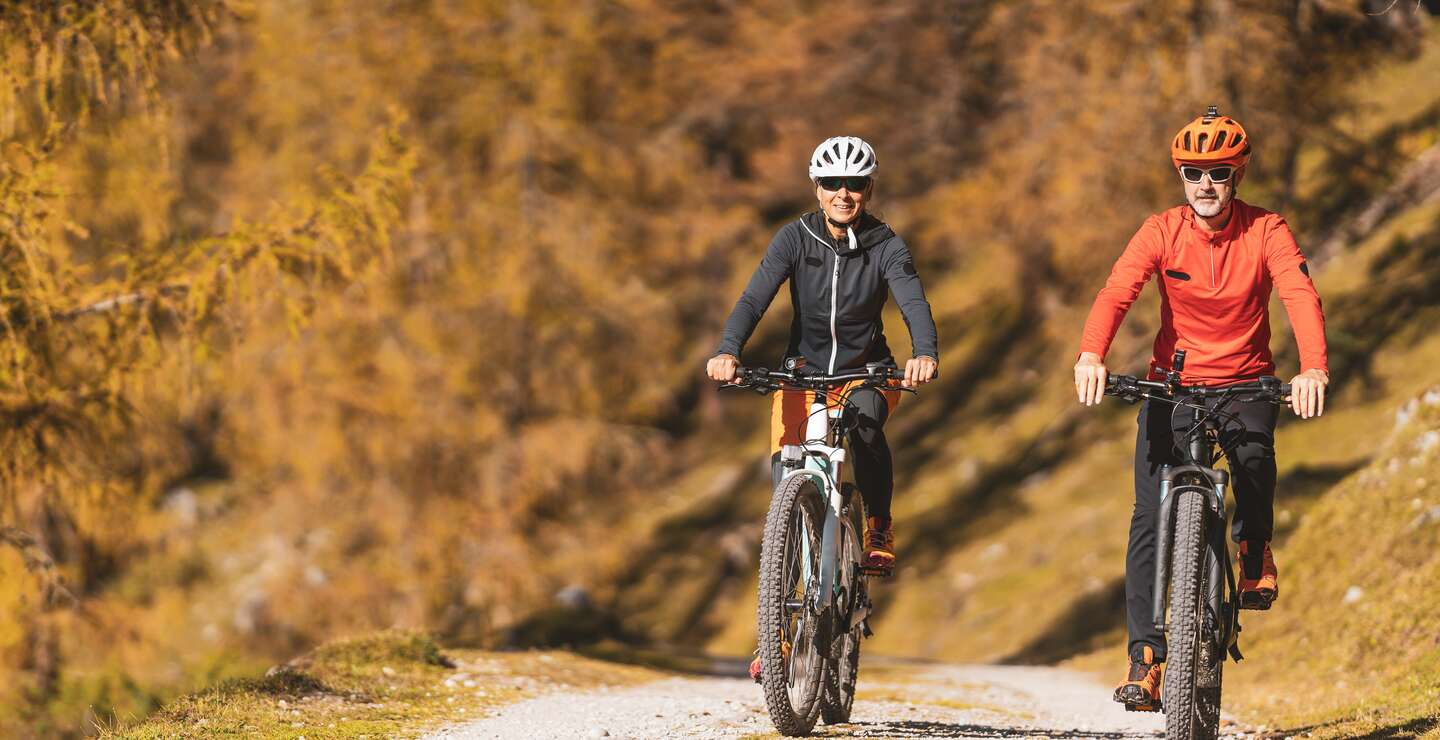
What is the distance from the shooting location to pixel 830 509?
7520mm

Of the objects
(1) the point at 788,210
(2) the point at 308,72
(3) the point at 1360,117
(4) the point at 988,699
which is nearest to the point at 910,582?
(3) the point at 1360,117

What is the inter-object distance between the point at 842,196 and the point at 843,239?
0.67 feet

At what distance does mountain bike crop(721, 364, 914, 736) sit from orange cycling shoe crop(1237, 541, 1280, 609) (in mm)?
1683

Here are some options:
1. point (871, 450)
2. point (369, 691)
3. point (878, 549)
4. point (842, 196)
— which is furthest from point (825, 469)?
point (369, 691)

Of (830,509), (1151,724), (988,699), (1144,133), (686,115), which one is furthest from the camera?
(686,115)

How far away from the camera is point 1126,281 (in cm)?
686

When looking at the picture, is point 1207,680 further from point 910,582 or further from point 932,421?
point 932,421

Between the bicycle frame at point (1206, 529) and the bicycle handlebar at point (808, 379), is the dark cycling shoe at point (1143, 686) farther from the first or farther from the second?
the bicycle handlebar at point (808, 379)

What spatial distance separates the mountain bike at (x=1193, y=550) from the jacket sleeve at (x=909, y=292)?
1.05 m

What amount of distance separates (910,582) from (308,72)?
472 inches

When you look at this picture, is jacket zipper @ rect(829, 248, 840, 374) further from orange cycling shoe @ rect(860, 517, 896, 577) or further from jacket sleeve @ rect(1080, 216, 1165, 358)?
jacket sleeve @ rect(1080, 216, 1165, 358)

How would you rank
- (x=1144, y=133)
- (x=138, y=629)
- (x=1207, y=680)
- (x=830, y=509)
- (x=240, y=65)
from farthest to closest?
(x=240, y=65) < (x=1144, y=133) < (x=138, y=629) < (x=830, y=509) < (x=1207, y=680)

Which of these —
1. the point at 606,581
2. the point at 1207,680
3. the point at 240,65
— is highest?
the point at 240,65

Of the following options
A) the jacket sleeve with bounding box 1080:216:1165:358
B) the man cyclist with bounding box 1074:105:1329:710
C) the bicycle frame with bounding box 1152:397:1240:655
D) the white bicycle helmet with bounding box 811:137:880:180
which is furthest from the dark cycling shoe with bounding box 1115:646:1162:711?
the white bicycle helmet with bounding box 811:137:880:180
